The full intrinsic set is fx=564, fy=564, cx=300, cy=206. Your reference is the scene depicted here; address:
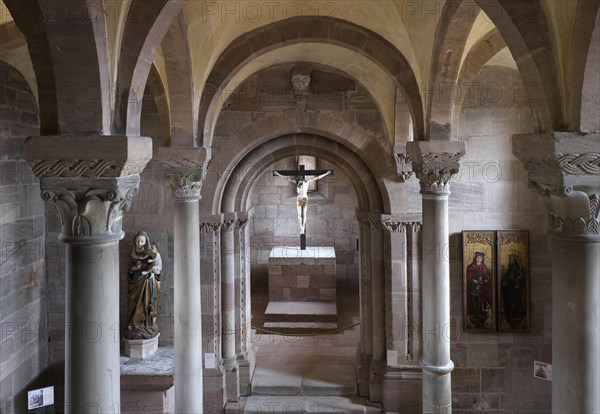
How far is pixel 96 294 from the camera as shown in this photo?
370cm

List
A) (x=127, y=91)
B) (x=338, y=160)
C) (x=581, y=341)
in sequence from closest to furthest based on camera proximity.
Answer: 1. (x=581, y=341)
2. (x=127, y=91)
3. (x=338, y=160)

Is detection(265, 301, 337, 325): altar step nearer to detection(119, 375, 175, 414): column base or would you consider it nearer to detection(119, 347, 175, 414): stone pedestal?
detection(119, 347, 175, 414): stone pedestal

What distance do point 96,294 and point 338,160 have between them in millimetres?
6753

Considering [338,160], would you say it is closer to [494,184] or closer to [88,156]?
[494,184]

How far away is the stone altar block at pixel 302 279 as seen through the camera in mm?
13531

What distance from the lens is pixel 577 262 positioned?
11.1 ft

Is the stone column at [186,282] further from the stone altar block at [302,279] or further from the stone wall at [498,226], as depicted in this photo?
the stone altar block at [302,279]

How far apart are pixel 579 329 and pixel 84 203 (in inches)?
125

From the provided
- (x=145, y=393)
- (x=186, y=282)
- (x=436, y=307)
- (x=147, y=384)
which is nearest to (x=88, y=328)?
(x=186, y=282)

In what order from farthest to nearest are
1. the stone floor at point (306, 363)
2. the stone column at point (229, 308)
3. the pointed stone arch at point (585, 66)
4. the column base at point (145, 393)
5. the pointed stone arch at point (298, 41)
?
the stone floor at point (306, 363)
the stone column at point (229, 308)
the column base at point (145, 393)
the pointed stone arch at point (298, 41)
the pointed stone arch at point (585, 66)

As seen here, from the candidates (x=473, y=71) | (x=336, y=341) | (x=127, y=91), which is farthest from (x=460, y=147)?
(x=336, y=341)

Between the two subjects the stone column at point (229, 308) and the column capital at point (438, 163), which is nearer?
the column capital at point (438, 163)

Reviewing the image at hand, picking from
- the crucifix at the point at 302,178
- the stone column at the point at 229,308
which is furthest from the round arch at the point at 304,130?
the crucifix at the point at 302,178

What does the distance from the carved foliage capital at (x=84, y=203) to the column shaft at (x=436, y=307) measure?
12.2 ft
